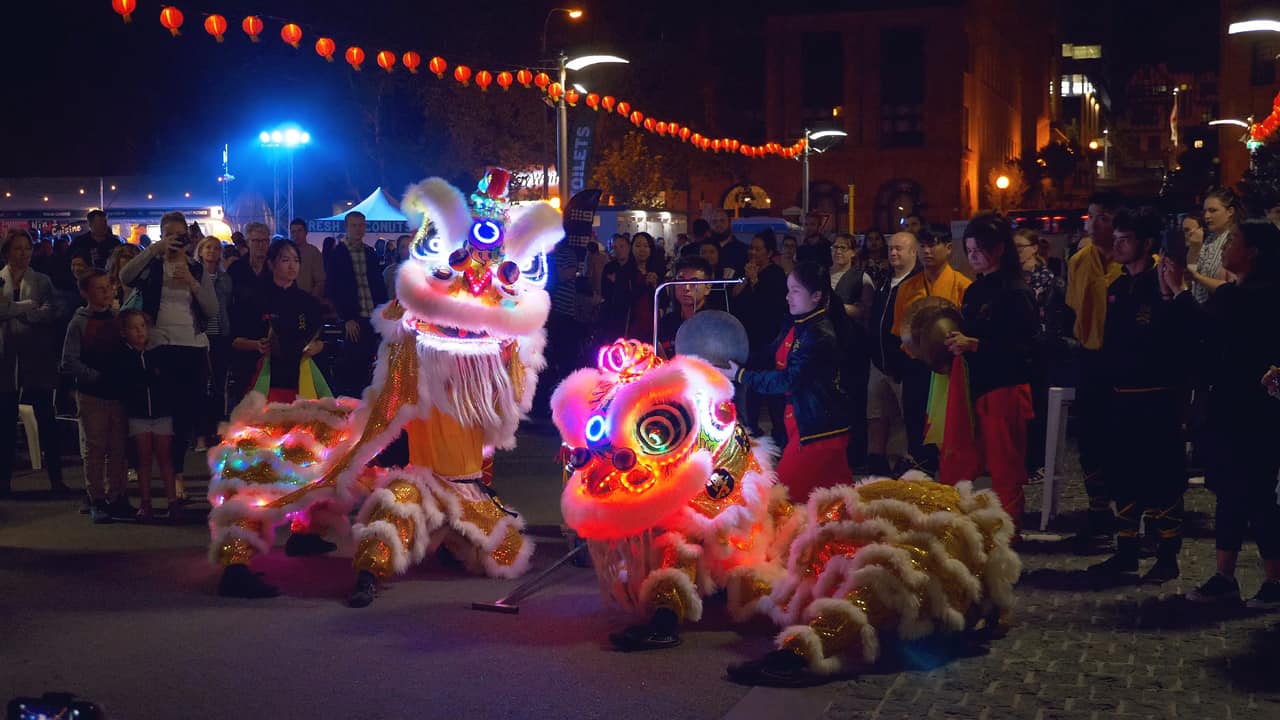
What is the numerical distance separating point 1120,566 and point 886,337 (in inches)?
112

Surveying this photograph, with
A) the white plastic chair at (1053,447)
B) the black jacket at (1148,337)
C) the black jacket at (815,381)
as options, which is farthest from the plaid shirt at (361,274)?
the black jacket at (1148,337)

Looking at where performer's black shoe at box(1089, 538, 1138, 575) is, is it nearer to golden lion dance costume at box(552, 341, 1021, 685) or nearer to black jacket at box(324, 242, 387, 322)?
golden lion dance costume at box(552, 341, 1021, 685)

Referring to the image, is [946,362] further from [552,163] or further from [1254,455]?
[552,163]

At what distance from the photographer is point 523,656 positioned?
606cm

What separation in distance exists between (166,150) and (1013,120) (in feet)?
182

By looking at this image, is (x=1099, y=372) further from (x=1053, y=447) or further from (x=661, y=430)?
(x=661, y=430)

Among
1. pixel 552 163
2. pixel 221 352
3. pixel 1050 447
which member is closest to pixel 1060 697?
pixel 1050 447

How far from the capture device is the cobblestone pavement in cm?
521

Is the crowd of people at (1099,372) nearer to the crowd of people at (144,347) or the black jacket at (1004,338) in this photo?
the black jacket at (1004,338)

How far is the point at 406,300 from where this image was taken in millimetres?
7184

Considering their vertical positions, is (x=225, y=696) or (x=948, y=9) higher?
(x=948, y=9)

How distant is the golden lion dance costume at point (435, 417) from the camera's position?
23.6 ft

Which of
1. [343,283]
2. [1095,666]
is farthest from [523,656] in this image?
[343,283]

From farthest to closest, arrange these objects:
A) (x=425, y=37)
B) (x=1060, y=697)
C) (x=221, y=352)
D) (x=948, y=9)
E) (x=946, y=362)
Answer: (x=948, y=9) < (x=425, y=37) < (x=221, y=352) < (x=946, y=362) < (x=1060, y=697)
